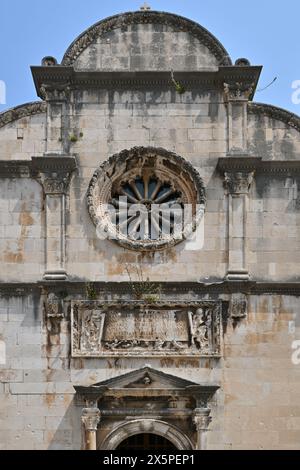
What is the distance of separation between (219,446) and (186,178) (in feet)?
16.5

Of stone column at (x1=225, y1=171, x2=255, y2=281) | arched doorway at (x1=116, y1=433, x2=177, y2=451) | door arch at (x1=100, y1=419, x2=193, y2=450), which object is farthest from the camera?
stone column at (x1=225, y1=171, x2=255, y2=281)

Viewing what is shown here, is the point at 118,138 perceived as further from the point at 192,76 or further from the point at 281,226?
the point at 281,226

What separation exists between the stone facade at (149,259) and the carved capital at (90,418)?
3 cm

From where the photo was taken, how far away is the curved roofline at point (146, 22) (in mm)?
20438

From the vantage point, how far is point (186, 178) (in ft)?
65.9

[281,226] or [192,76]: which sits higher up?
[192,76]

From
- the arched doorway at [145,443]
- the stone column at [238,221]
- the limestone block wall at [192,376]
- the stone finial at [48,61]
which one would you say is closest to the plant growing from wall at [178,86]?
the stone column at [238,221]

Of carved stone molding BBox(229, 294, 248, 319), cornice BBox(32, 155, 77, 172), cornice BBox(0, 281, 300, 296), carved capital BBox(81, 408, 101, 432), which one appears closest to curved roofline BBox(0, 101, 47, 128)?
cornice BBox(32, 155, 77, 172)

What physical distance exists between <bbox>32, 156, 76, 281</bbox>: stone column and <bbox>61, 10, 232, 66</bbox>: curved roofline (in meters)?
2.03

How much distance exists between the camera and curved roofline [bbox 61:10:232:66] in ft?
67.1

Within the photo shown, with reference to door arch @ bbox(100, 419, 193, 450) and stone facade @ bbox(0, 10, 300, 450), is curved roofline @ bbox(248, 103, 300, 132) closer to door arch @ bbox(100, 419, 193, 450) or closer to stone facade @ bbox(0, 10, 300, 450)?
stone facade @ bbox(0, 10, 300, 450)

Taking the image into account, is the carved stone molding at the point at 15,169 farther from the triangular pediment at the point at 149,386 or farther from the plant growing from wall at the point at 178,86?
the triangular pediment at the point at 149,386

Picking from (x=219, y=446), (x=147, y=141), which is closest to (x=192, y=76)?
(x=147, y=141)

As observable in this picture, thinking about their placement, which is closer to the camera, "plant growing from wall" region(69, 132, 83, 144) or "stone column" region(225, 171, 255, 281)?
"stone column" region(225, 171, 255, 281)
